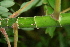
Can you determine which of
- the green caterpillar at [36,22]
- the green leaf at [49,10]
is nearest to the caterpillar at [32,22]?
the green caterpillar at [36,22]

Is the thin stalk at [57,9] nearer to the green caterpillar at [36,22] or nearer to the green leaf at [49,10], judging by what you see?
the green caterpillar at [36,22]

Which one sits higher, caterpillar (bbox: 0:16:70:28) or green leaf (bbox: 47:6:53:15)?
green leaf (bbox: 47:6:53:15)

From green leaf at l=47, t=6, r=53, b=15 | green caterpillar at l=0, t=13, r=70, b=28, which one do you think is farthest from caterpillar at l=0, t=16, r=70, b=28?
green leaf at l=47, t=6, r=53, b=15

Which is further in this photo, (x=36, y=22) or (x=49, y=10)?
(x=49, y=10)

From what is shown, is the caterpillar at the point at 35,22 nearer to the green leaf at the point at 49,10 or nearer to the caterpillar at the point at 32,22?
the caterpillar at the point at 32,22

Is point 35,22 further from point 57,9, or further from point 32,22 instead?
point 57,9

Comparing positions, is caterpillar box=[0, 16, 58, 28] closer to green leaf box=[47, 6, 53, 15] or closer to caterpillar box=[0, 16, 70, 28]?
caterpillar box=[0, 16, 70, 28]

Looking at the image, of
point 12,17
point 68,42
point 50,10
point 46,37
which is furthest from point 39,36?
point 12,17

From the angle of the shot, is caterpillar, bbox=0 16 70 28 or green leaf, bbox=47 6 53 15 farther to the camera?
green leaf, bbox=47 6 53 15

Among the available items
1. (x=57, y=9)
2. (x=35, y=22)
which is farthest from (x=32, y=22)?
(x=57, y=9)

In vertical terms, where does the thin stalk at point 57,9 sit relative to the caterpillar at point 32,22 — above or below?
above

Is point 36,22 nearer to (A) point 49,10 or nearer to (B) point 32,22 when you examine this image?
(B) point 32,22

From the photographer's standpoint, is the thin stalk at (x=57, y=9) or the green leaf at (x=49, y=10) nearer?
the thin stalk at (x=57, y=9)
